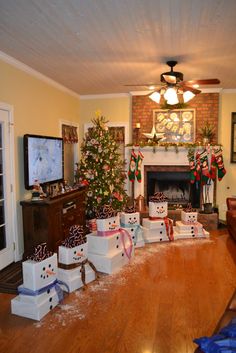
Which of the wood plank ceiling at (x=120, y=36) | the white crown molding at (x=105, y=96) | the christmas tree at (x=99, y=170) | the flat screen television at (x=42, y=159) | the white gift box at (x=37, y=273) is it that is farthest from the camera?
the white crown molding at (x=105, y=96)

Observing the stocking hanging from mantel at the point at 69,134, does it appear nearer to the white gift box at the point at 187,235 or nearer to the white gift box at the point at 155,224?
the white gift box at the point at 155,224

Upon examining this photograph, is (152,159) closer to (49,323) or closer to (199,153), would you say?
(199,153)

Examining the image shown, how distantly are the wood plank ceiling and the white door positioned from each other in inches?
37.2

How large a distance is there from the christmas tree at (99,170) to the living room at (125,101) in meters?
0.69

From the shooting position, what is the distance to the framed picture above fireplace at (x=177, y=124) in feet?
20.2

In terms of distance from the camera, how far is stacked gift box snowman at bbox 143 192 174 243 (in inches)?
193

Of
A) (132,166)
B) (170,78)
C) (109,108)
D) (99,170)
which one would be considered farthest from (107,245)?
(109,108)

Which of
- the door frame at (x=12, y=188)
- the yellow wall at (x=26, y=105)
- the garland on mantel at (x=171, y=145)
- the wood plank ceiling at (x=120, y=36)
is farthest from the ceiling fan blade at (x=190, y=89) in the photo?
the door frame at (x=12, y=188)

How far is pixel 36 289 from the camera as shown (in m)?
2.75

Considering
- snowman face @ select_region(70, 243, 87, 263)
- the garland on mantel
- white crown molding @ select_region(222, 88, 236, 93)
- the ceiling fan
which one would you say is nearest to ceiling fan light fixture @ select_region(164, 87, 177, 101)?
the ceiling fan

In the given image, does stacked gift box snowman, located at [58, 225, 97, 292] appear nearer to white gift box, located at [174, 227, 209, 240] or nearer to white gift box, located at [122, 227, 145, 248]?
white gift box, located at [122, 227, 145, 248]

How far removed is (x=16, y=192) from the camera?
4211 mm

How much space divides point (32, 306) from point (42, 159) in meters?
2.44

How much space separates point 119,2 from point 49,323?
9.32 ft
